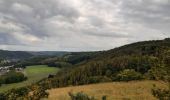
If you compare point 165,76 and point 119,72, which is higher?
point 165,76

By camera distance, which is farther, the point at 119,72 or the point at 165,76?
the point at 119,72

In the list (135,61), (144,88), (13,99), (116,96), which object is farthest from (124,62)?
(13,99)

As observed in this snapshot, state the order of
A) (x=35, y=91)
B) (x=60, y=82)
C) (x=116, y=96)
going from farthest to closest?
(x=60, y=82), (x=116, y=96), (x=35, y=91)

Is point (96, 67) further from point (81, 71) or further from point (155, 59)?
point (155, 59)

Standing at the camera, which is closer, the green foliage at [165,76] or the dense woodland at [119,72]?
the green foliage at [165,76]

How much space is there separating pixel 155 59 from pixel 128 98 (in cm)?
3550

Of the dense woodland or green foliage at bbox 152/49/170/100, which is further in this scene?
the dense woodland

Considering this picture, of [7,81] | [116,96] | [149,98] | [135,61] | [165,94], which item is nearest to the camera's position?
[165,94]

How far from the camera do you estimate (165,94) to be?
26.4 metres

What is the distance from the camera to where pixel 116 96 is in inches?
2594

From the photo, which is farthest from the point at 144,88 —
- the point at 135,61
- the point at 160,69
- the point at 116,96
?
the point at 135,61

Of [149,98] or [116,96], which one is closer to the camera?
[149,98]

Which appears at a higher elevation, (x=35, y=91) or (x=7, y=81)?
(x=35, y=91)

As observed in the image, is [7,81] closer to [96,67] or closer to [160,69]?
[96,67]
